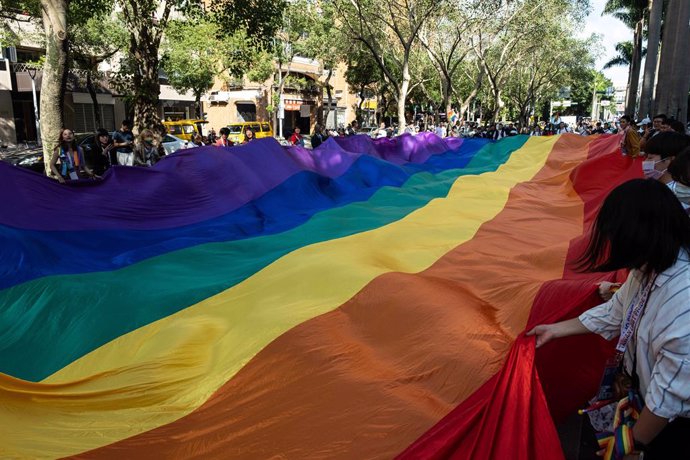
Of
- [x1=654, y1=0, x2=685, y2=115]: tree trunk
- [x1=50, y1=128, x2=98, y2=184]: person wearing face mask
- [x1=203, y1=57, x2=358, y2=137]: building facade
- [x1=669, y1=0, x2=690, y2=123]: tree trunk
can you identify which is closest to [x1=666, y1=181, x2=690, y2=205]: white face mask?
[x1=50, y1=128, x2=98, y2=184]: person wearing face mask

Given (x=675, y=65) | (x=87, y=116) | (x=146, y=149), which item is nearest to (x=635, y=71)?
(x=675, y=65)

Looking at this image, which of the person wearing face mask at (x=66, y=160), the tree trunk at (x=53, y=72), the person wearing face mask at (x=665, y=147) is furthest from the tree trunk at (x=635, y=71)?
the person wearing face mask at (x=66, y=160)

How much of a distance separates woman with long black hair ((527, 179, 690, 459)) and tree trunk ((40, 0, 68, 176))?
8370 millimetres

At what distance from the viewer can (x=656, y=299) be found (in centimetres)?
160

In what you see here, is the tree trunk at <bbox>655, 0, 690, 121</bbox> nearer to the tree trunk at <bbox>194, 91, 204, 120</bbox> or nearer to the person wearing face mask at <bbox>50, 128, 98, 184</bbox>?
the person wearing face mask at <bbox>50, 128, 98, 184</bbox>

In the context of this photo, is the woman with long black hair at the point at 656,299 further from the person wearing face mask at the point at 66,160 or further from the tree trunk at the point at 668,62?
the tree trunk at the point at 668,62

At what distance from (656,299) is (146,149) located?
37.6 feet

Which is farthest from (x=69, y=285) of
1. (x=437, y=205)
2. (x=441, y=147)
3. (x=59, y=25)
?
(x=441, y=147)

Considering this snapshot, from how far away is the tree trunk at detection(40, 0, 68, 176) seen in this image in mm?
8234

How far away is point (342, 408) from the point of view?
2268mm

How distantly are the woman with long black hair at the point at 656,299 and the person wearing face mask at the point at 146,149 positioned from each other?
1062 cm

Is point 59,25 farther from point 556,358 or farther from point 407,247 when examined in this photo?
point 556,358

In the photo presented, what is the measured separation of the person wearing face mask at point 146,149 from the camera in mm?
11258

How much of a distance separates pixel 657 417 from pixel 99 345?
2.77m
